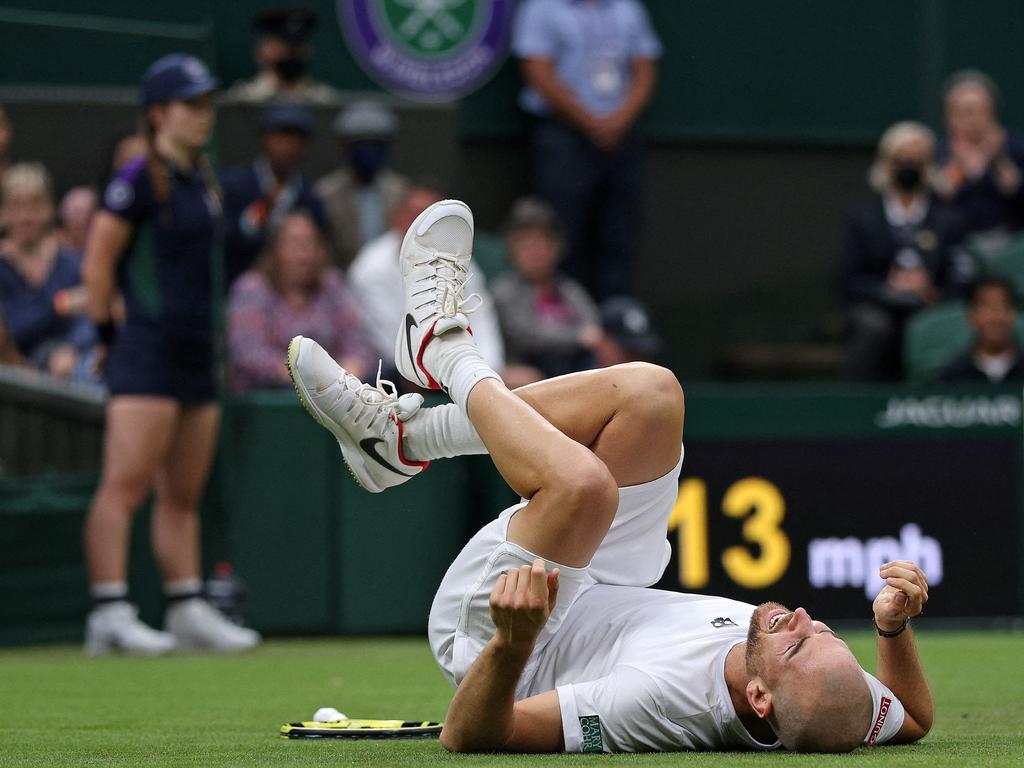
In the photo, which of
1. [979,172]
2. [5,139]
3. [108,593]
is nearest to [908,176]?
[979,172]

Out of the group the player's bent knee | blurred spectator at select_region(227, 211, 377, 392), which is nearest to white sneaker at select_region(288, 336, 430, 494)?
the player's bent knee

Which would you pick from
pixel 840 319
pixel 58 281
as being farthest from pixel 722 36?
pixel 58 281

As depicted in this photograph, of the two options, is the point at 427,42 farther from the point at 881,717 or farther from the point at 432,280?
the point at 881,717

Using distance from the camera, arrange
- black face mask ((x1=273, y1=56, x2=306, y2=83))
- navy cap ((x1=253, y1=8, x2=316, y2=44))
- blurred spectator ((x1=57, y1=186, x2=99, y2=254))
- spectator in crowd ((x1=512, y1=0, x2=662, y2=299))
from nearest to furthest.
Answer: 1. blurred spectator ((x1=57, y1=186, x2=99, y2=254))
2. navy cap ((x1=253, y1=8, x2=316, y2=44))
3. black face mask ((x1=273, y1=56, x2=306, y2=83))
4. spectator in crowd ((x1=512, y1=0, x2=662, y2=299))

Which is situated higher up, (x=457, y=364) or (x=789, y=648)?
(x=457, y=364)

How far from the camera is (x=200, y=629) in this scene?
7.32 m

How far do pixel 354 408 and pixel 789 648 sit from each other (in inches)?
53.0

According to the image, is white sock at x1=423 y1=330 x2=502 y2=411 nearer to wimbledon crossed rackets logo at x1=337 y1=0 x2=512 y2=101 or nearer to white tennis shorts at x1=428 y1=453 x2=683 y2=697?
white tennis shorts at x1=428 y1=453 x2=683 y2=697

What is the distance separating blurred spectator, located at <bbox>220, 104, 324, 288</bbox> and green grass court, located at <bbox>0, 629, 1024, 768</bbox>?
2.02 metres

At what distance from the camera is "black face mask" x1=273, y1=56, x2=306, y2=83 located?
979cm

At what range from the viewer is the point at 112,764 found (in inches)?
151

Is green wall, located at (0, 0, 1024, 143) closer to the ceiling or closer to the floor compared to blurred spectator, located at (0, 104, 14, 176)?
closer to the ceiling

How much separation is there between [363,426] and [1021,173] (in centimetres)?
708

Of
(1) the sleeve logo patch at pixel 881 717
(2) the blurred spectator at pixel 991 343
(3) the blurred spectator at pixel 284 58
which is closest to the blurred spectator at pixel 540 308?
(3) the blurred spectator at pixel 284 58
